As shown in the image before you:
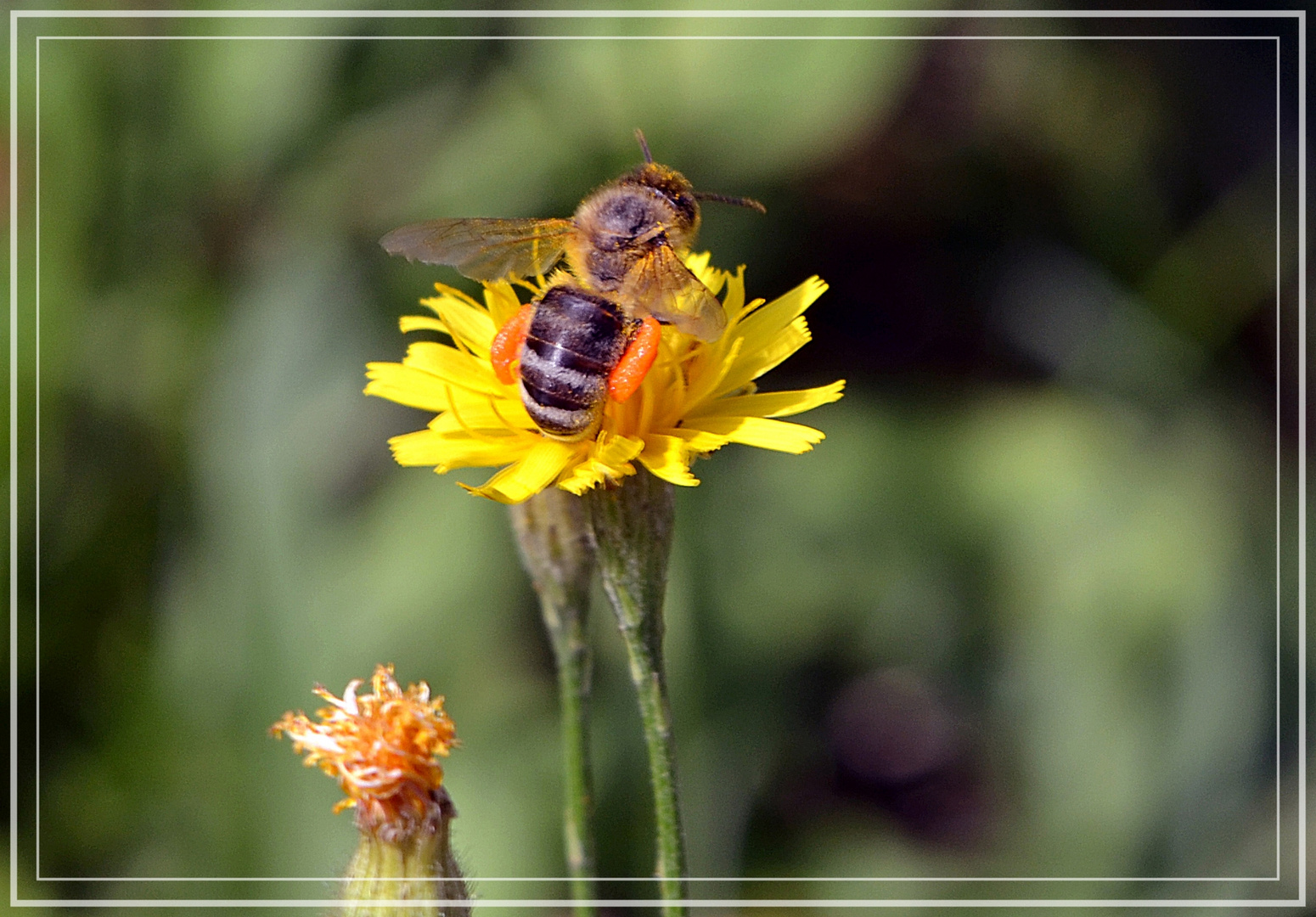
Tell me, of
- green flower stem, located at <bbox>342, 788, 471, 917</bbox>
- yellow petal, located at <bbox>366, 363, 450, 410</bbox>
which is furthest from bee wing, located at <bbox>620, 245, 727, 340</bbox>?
green flower stem, located at <bbox>342, 788, 471, 917</bbox>

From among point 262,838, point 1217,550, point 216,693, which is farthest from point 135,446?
point 1217,550

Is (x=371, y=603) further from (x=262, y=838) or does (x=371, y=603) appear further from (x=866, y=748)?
(x=866, y=748)

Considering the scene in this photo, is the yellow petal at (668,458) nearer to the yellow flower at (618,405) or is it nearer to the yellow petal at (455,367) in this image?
the yellow flower at (618,405)

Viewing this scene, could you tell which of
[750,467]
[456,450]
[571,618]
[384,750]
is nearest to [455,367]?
[456,450]

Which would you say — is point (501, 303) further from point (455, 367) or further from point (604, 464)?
point (604, 464)

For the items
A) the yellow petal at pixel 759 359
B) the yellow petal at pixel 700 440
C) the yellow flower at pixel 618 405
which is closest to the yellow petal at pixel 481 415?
the yellow flower at pixel 618 405

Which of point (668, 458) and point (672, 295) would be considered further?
point (672, 295)
